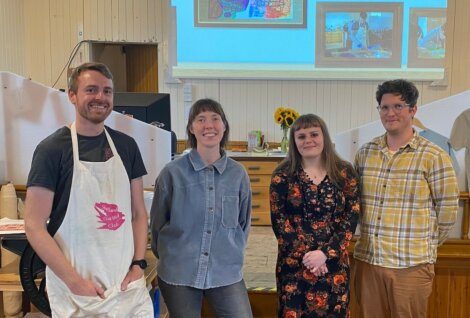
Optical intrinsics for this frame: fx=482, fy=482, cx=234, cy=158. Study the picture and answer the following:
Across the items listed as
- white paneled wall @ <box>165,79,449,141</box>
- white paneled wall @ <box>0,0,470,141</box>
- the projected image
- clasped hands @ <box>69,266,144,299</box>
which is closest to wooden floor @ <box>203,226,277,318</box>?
clasped hands @ <box>69,266,144,299</box>

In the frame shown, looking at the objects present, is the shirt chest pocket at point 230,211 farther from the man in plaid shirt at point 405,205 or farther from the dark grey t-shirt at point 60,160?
the man in plaid shirt at point 405,205

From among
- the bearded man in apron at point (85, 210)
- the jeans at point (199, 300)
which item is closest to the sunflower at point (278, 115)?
the jeans at point (199, 300)

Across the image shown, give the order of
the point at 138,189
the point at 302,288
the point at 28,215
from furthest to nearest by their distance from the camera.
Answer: the point at 302,288 < the point at 138,189 < the point at 28,215

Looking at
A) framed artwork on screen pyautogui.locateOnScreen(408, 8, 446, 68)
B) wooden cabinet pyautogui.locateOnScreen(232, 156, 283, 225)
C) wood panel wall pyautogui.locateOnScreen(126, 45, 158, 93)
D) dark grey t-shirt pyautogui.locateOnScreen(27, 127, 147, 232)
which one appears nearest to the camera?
dark grey t-shirt pyautogui.locateOnScreen(27, 127, 147, 232)

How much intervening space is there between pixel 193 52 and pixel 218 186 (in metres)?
4.23

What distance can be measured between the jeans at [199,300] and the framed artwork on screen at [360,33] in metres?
4.33

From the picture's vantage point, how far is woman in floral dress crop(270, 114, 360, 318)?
1939 mm

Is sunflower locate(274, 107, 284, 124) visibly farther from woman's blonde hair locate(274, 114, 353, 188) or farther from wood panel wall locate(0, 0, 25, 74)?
woman's blonde hair locate(274, 114, 353, 188)

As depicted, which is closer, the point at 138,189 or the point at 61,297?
the point at 61,297

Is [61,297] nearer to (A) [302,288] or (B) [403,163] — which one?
(A) [302,288]

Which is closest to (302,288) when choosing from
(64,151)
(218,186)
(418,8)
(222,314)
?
(222,314)

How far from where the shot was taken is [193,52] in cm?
579

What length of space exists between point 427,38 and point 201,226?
4.76m

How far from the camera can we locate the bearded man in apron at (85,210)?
1.48 meters
